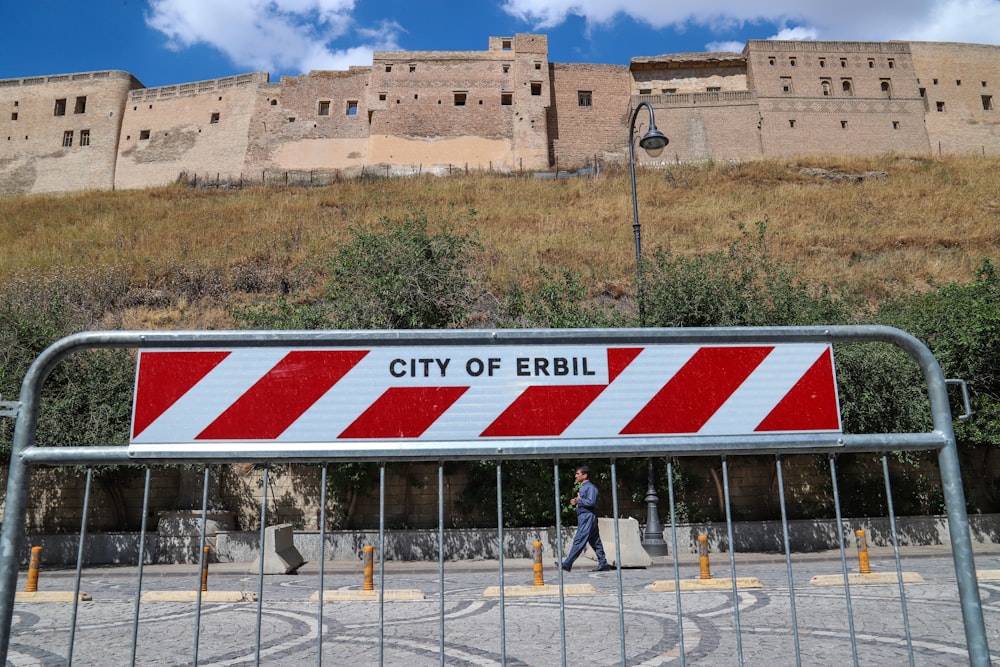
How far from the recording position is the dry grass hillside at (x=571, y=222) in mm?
27031

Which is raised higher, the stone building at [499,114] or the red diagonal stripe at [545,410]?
the stone building at [499,114]

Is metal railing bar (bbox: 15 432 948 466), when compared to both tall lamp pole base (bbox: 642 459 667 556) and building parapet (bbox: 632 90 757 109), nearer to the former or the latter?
tall lamp pole base (bbox: 642 459 667 556)

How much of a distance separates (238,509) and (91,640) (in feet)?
33.6

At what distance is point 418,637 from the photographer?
6.30 metres

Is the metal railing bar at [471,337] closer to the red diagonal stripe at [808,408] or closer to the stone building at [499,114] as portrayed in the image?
the red diagonal stripe at [808,408]

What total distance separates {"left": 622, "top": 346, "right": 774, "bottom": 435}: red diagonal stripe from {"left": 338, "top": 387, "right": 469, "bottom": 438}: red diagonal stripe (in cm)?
85

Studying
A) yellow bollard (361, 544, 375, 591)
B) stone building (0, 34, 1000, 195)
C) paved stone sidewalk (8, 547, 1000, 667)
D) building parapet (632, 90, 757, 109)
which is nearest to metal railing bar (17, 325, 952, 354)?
paved stone sidewalk (8, 547, 1000, 667)

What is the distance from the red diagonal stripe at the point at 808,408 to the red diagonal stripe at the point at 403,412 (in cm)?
145

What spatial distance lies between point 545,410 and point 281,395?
1.20 metres

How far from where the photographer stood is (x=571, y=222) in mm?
32156

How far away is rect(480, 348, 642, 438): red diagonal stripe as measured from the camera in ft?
10.5

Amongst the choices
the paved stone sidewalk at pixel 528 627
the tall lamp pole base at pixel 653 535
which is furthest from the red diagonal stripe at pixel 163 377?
the tall lamp pole base at pixel 653 535

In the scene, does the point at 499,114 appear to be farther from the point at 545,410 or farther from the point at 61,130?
the point at 545,410

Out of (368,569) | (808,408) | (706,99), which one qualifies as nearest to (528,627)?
(368,569)
